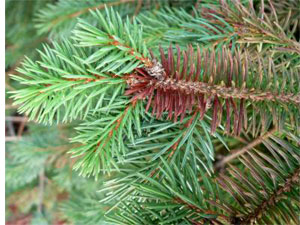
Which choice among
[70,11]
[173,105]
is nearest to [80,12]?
[70,11]

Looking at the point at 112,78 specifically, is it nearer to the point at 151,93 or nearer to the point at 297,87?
the point at 151,93

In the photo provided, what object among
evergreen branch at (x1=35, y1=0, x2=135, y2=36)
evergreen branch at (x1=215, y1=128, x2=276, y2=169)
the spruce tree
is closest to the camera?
the spruce tree

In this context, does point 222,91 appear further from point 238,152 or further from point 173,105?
point 238,152

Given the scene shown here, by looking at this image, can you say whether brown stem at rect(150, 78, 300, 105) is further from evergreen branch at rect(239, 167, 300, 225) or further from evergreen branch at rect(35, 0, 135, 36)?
evergreen branch at rect(35, 0, 135, 36)

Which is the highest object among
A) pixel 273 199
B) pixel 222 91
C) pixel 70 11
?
pixel 70 11

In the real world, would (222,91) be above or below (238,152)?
above

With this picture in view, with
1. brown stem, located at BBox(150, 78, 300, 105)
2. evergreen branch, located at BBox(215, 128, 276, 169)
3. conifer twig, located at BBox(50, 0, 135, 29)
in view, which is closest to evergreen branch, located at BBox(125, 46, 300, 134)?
brown stem, located at BBox(150, 78, 300, 105)

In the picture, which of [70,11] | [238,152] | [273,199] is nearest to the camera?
[273,199]

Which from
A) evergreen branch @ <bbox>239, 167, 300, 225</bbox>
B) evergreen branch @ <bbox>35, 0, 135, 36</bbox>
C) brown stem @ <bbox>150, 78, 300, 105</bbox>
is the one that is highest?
evergreen branch @ <bbox>35, 0, 135, 36</bbox>

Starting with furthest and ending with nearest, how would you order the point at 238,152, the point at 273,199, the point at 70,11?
the point at 70,11 < the point at 238,152 < the point at 273,199

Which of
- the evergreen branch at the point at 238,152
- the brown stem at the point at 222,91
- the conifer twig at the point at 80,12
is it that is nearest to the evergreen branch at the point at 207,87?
the brown stem at the point at 222,91

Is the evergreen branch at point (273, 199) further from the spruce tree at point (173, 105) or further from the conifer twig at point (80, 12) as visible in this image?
the conifer twig at point (80, 12)

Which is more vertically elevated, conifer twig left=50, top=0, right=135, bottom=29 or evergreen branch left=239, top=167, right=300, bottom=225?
conifer twig left=50, top=0, right=135, bottom=29
